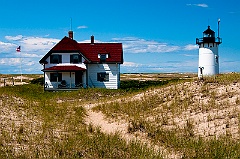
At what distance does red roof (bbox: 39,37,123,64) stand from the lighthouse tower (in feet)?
31.0

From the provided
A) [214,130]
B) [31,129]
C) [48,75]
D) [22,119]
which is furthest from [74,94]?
[214,130]

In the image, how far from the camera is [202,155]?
9008 mm

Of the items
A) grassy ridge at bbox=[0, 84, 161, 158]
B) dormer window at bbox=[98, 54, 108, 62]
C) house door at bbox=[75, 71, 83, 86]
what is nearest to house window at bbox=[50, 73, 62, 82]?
house door at bbox=[75, 71, 83, 86]

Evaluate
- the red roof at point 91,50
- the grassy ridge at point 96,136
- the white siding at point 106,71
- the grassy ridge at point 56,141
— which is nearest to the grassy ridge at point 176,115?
the grassy ridge at point 96,136

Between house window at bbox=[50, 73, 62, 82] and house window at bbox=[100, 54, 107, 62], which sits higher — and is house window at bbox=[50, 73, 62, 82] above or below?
below

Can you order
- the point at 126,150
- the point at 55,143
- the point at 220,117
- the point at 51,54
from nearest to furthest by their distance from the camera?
the point at 126,150, the point at 55,143, the point at 220,117, the point at 51,54

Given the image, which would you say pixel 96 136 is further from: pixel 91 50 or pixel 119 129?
pixel 91 50

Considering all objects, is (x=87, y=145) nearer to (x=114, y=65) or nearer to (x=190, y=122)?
(x=190, y=122)

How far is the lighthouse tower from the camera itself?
33.5 metres

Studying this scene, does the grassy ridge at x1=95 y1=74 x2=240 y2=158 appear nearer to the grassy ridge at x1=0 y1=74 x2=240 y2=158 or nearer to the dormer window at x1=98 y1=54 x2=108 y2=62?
the grassy ridge at x1=0 y1=74 x2=240 y2=158

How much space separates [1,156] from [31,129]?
400 cm

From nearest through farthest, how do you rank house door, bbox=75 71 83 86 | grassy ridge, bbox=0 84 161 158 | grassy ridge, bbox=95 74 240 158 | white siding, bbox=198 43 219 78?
grassy ridge, bbox=0 84 161 158
grassy ridge, bbox=95 74 240 158
white siding, bbox=198 43 219 78
house door, bbox=75 71 83 86

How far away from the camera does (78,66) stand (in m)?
38.7

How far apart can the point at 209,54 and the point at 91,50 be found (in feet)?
45.8
